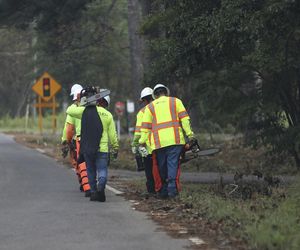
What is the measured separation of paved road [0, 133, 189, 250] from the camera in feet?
28.8

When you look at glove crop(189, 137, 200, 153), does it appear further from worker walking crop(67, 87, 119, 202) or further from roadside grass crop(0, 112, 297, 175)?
roadside grass crop(0, 112, 297, 175)

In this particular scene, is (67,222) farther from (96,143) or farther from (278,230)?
(278,230)

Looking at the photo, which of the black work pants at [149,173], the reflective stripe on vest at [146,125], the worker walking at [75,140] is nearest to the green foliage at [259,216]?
the black work pants at [149,173]

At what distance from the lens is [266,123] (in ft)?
62.8

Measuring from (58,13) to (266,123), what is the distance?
29.9 feet

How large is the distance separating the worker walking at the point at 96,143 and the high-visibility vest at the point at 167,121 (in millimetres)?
758

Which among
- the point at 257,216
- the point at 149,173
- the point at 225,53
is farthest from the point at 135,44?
the point at 257,216

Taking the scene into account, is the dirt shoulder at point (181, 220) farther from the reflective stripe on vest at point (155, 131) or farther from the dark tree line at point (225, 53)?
the dark tree line at point (225, 53)

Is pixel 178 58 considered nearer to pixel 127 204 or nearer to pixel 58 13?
pixel 127 204

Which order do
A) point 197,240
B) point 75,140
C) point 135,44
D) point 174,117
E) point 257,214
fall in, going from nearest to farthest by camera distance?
point 197,240
point 257,214
point 174,117
point 75,140
point 135,44

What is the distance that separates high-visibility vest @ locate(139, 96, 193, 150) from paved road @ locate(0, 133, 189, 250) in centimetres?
121

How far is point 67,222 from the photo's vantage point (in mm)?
10414

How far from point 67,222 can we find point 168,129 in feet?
9.42

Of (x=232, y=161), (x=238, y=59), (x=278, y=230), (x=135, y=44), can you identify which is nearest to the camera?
(x=278, y=230)
